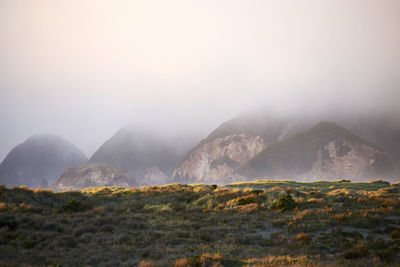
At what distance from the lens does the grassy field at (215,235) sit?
35.3 ft

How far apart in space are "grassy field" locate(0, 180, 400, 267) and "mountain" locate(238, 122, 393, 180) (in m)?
170

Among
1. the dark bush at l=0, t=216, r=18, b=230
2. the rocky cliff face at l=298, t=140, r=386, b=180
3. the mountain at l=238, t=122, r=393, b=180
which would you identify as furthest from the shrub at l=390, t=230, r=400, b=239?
the mountain at l=238, t=122, r=393, b=180

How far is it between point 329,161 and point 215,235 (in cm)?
18939

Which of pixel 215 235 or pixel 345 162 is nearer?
pixel 215 235

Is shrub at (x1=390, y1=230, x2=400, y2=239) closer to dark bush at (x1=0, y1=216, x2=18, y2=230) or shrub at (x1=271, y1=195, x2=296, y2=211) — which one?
shrub at (x1=271, y1=195, x2=296, y2=211)

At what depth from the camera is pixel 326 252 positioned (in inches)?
467

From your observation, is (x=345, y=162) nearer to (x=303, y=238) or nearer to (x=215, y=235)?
(x=303, y=238)

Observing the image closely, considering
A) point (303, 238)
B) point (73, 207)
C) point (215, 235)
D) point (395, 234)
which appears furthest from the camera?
point (73, 207)

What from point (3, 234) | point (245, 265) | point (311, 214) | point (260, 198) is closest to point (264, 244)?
point (245, 265)

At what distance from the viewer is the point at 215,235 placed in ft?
48.2

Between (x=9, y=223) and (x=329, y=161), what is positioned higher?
(x=9, y=223)

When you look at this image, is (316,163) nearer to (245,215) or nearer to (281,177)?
(281,177)

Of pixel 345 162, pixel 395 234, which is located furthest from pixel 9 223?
pixel 345 162

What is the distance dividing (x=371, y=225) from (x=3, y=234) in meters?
22.2
